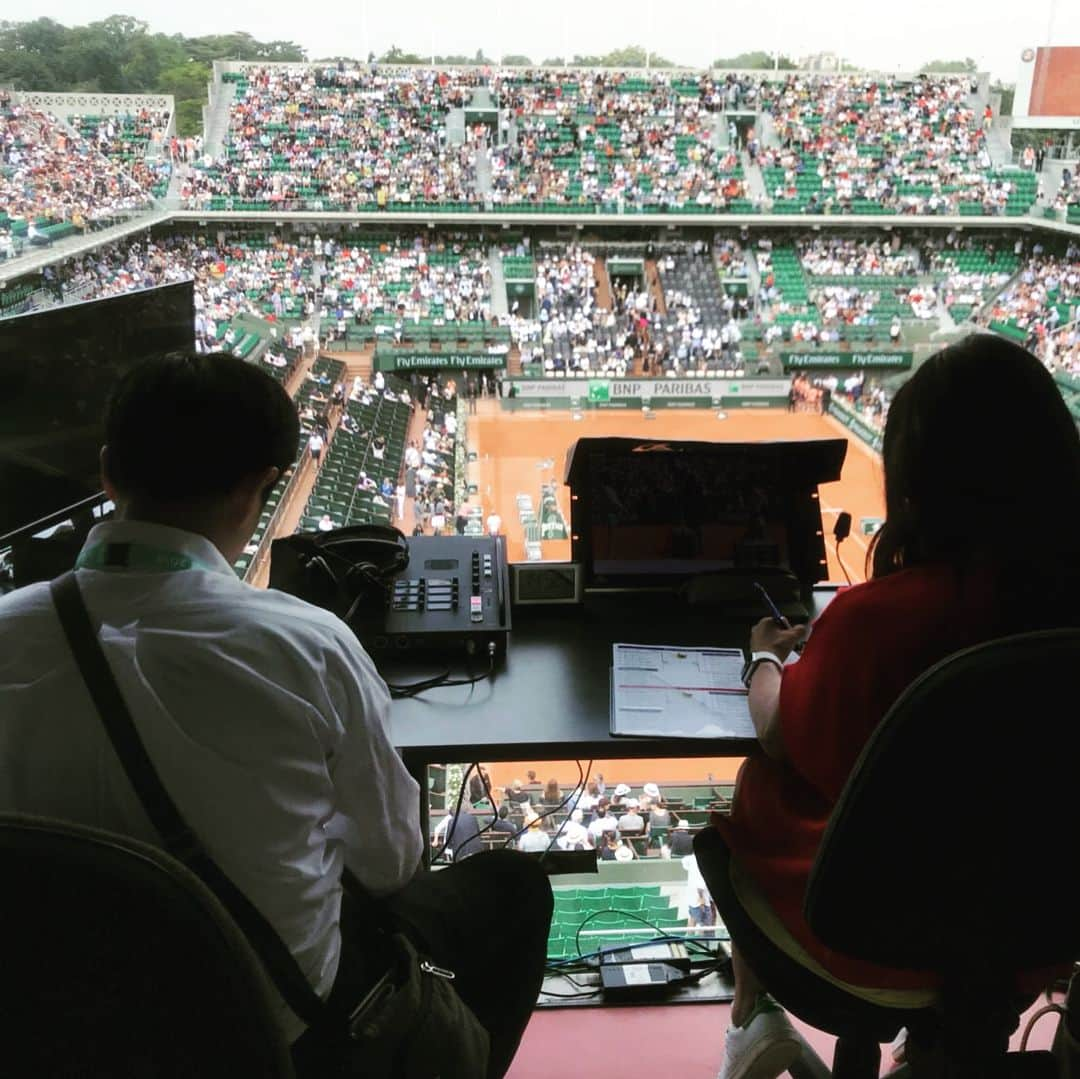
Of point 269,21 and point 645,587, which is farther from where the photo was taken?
point 269,21

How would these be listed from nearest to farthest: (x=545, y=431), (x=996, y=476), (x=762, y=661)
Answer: (x=996, y=476) → (x=762, y=661) → (x=545, y=431)

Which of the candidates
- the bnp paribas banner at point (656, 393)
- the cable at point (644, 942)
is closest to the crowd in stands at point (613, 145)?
the bnp paribas banner at point (656, 393)

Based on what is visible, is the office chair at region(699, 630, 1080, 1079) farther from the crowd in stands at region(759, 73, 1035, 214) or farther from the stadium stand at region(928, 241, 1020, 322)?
the stadium stand at region(928, 241, 1020, 322)

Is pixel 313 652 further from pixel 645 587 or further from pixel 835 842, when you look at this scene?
pixel 645 587

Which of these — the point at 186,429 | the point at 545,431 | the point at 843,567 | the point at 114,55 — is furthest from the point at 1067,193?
the point at 186,429

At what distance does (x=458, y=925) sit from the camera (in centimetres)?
101

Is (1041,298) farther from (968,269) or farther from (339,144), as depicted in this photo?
(339,144)

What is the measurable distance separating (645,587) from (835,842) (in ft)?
2.80

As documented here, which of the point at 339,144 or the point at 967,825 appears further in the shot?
the point at 339,144

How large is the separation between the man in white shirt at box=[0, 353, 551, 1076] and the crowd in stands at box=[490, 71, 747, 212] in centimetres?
838

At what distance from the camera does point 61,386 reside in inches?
56.7

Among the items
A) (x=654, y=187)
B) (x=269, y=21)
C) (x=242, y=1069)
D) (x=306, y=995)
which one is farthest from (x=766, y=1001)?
(x=654, y=187)

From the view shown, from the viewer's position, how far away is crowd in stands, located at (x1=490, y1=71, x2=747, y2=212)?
8383mm

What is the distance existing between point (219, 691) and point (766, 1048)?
0.99 meters
